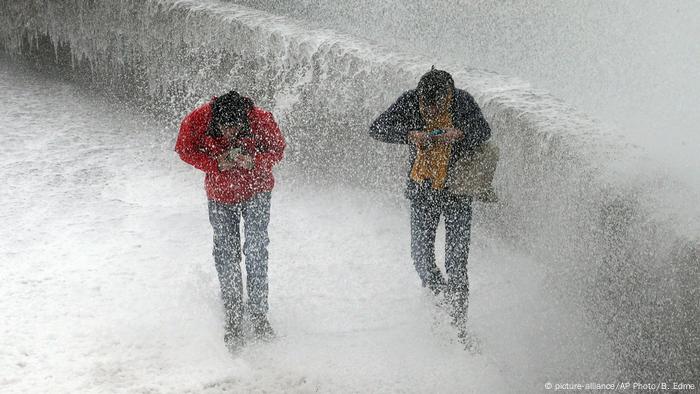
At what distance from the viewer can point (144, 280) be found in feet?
21.4

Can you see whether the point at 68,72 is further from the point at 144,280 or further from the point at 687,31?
the point at 687,31

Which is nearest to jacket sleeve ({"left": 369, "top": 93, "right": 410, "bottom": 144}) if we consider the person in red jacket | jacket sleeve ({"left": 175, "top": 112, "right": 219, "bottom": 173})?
the person in red jacket

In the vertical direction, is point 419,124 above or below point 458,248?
above

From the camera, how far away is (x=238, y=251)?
5.54m

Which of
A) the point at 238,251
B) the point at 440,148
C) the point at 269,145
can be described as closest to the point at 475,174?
the point at 440,148

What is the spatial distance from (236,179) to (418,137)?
112 cm

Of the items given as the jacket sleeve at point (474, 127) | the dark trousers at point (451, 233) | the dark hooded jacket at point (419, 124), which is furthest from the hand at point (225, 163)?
the jacket sleeve at point (474, 127)

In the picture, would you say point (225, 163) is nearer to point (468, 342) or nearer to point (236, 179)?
point (236, 179)

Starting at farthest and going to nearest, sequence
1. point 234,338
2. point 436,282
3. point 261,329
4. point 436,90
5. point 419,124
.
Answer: point 436,282 → point 261,329 → point 234,338 → point 419,124 → point 436,90

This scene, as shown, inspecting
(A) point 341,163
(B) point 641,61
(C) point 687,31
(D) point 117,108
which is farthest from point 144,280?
(C) point 687,31

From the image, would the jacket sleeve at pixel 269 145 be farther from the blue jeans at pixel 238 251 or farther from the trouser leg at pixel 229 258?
the trouser leg at pixel 229 258

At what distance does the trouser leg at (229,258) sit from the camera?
17.7 ft

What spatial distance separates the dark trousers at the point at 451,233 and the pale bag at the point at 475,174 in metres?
0.11

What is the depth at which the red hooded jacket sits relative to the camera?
5.13 meters
